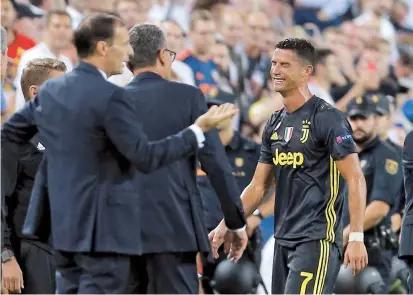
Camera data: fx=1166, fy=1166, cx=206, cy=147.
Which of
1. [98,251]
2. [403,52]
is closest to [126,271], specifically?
[98,251]

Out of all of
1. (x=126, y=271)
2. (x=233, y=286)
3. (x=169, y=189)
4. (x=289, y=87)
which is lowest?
(x=233, y=286)

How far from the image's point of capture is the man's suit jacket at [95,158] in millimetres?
5742

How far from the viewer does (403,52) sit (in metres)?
16.2

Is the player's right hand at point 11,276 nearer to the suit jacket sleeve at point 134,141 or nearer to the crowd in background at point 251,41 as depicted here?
the suit jacket sleeve at point 134,141

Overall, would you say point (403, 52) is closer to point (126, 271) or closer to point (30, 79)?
point (30, 79)

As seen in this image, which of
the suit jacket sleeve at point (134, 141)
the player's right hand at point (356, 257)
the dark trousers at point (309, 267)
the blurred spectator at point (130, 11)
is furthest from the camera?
the blurred spectator at point (130, 11)

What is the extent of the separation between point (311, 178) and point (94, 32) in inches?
79.2

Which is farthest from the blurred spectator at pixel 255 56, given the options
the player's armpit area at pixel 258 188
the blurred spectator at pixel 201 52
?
the player's armpit area at pixel 258 188

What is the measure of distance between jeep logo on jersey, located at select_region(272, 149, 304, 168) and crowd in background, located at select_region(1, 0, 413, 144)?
2.81 m

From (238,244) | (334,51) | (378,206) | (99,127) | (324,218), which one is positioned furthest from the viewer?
(334,51)

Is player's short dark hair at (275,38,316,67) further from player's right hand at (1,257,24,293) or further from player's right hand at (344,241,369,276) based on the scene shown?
player's right hand at (1,257,24,293)

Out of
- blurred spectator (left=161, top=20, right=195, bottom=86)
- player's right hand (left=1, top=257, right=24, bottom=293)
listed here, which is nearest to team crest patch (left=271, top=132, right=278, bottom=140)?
player's right hand (left=1, top=257, right=24, bottom=293)

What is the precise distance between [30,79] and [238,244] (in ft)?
6.67

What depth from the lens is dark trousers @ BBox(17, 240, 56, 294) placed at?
7.28 meters
